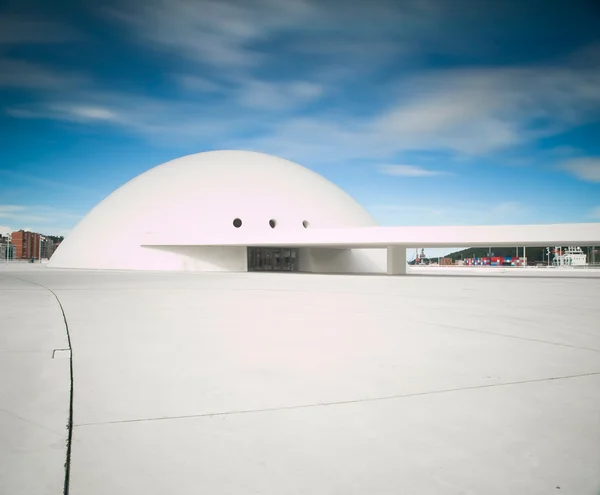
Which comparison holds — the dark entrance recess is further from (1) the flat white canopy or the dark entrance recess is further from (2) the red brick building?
(2) the red brick building

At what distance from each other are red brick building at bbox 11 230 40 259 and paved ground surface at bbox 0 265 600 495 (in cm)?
15531

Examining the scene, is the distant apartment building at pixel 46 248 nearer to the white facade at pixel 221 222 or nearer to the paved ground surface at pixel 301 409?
the white facade at pixel 221 222

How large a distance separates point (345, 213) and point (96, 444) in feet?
119

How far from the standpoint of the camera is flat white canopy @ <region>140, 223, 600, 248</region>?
25.3 m

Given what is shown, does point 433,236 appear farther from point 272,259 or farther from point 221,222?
point 272,259

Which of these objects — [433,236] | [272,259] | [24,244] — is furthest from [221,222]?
[24,244]

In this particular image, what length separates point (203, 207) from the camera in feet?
115

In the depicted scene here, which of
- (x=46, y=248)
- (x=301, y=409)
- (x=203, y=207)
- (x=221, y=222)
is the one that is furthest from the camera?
(x=46, y=248)

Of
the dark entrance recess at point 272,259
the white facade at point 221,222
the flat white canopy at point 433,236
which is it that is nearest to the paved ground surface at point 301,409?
the flat white canopy at point 433,236

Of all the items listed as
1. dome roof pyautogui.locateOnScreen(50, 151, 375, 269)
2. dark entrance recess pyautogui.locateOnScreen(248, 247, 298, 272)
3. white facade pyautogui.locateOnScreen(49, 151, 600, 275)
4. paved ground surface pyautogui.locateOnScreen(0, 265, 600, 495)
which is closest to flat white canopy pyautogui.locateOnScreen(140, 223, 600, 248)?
white facade pyautogui.locateOnScreen(49, 151, 600, 275)

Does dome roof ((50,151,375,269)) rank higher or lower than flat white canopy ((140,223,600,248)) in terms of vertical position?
higher

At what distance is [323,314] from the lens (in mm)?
9617

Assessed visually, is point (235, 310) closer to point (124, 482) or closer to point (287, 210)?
point (124, 482)

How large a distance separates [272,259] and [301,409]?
38.2 meters
